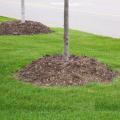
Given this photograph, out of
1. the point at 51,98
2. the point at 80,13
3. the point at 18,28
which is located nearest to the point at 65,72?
the point at 51,98

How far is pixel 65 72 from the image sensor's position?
945cm

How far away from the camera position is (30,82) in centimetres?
939

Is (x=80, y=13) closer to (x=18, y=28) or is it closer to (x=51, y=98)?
(x=18, y=28)

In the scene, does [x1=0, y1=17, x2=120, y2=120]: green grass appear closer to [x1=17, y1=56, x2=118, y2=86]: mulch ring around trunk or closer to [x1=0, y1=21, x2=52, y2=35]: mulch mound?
[x1=17, y1=56, x2=118, y2=86]: mulch ring around trunk

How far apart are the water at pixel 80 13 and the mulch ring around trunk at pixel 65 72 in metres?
8.71

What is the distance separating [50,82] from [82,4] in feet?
68.9

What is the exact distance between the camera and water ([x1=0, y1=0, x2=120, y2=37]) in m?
20.7

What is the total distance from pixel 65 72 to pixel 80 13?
16.1m

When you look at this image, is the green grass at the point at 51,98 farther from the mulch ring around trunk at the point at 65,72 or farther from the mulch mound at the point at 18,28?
the mulch mound at the point at 18,28

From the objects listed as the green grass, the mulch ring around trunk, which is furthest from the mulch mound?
the mulch ring around trunk

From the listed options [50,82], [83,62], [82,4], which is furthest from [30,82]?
[82,4]

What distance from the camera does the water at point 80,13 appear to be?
67.9 ft

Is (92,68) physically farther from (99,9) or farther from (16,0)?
(16,0)

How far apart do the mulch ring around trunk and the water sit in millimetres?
8715
